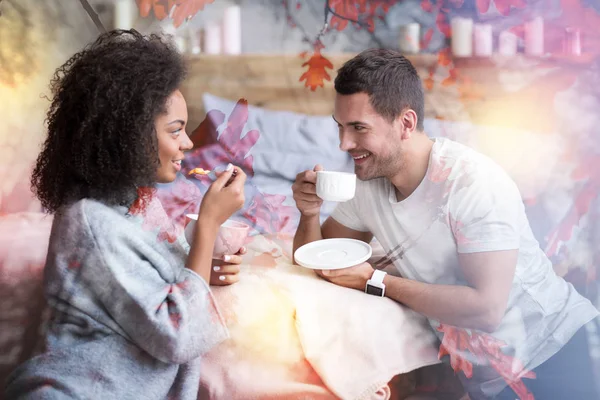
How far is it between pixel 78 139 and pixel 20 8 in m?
0.40

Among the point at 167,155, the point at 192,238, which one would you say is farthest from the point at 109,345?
the point at 167,155

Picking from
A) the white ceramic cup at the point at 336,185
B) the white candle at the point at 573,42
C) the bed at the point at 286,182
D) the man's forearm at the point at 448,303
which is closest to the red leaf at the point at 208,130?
the bed at the point at 286,182

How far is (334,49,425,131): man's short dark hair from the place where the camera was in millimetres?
1074

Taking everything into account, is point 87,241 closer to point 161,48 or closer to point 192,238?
point 192,238

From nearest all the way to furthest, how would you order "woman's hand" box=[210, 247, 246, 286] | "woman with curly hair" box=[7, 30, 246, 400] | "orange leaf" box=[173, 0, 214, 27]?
"woman with curly hair" box=[7, 30, 246, 400]
"woman's hand" box=[210, 247, 246, 286]
"orange leaf" box=[173, 0, 214, 27]

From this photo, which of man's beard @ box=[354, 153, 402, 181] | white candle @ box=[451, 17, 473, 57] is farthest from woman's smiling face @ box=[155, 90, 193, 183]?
white candle @ box=[451, 17, 473, 57]

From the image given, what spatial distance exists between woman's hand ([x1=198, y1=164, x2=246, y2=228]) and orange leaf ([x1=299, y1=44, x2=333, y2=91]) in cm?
26

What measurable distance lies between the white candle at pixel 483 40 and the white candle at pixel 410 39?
0.38 ft

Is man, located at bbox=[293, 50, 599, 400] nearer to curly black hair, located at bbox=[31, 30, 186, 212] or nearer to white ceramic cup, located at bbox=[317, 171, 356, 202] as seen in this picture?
white ceramic cup, located at bbox=[317, 171, 356, 202]

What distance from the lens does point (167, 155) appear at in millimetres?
1026

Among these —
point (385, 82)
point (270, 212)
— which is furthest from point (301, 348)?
point (385, 82)

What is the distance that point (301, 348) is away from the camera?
1051 mm

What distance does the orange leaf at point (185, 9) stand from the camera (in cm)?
116

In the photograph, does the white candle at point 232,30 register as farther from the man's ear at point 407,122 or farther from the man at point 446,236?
the man's ear at point 407,122
